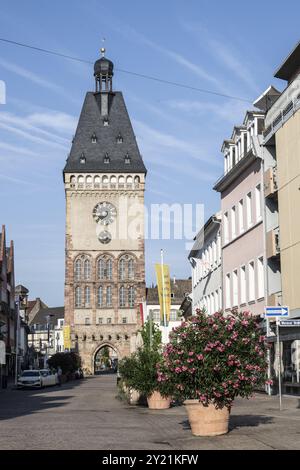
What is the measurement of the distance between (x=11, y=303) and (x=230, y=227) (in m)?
51.9

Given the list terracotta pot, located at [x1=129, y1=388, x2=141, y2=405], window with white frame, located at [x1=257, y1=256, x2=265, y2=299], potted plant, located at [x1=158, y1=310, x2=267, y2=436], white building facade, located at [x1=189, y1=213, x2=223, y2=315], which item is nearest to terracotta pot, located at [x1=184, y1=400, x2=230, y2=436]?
potted plant, located at [x1=158, y1=310, x2=267, y2=436]

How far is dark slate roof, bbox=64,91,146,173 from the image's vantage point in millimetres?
105750

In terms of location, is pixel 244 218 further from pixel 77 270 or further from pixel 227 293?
pixel 77 270

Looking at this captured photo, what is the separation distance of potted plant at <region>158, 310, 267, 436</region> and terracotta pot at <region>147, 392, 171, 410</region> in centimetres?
946

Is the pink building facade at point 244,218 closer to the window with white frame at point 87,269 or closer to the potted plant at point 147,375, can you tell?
the potted plant at point 147,375

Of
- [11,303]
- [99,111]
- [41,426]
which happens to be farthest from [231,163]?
[99,111]

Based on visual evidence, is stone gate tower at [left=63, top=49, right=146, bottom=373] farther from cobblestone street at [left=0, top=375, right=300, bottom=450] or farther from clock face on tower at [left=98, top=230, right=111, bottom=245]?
cobblestone street at [left=0, top=375, right=300, bottom=450]

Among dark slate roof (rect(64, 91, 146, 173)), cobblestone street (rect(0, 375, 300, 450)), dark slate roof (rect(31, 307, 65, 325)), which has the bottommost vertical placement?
cobblestone street (rect(0, 375, 300, 450))

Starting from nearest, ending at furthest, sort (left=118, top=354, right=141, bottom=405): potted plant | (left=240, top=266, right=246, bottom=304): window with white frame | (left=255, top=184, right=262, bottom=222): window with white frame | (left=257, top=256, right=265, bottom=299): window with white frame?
(left=118, top=354, right=141, bottom=405): potted plant < (left=257, top=256, right=265, bottom=299): window with white frame < (left=255, top=184, right=262, bottom=222): window with white frame < (left=240, top=266, right=246, bottom=304): window with white frame

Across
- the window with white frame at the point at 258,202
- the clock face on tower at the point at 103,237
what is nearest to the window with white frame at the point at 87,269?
the clock face on tower at the point at 103,237

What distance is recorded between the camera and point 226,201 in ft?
141

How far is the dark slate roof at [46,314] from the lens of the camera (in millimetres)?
185750

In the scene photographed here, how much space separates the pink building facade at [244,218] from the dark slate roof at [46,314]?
145 m
